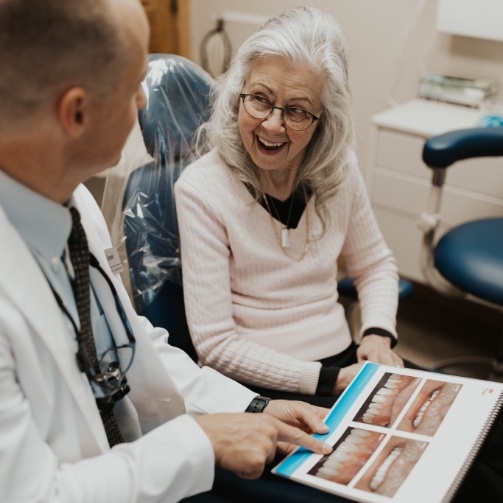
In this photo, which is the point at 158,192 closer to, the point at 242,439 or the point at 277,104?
the point at 277,104

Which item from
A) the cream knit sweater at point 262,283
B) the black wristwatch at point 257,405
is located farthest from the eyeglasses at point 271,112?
the black wristwatch at point 257,405

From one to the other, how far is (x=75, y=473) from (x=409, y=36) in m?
2.26

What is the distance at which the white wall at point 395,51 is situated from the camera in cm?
239

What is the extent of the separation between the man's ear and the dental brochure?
582 millimetres

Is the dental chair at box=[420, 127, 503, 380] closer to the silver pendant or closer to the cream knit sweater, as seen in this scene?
the cream knit sweater

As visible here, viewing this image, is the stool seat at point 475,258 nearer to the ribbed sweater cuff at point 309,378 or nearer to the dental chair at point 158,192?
the ribbed sweater cuff at point 309,378

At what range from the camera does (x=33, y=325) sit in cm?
73

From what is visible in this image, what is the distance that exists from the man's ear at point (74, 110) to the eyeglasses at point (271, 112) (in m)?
0.63

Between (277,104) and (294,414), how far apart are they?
2.02ft

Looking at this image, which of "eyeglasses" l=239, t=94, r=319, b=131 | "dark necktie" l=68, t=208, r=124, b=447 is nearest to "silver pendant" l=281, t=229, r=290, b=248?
"eyeglasses" l=239, t=94, r=319, b=131

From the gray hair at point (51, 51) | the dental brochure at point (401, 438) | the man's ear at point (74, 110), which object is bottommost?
the dental brochure at point (401, 438)

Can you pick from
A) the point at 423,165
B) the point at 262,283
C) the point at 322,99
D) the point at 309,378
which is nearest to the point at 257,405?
the point at 309,378

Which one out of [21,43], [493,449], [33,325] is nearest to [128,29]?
[21,43]

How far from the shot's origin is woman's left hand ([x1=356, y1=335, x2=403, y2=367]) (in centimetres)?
138
